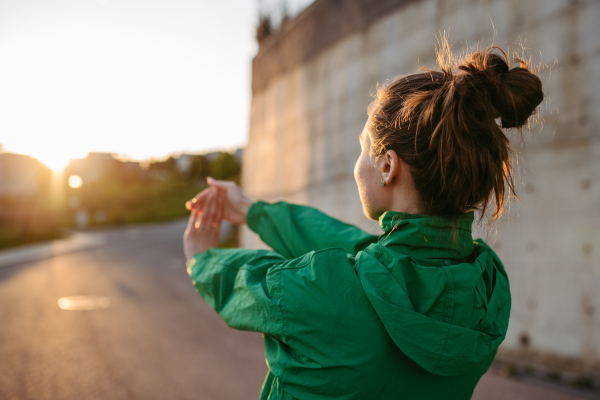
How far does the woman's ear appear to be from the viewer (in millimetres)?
964

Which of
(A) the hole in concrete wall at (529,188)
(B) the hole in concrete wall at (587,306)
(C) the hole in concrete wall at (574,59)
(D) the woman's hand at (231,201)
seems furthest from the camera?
(A) the hole in concrete wall at (529,188)

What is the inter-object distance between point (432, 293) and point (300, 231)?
0.58 meters

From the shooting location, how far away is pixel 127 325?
5457 mm

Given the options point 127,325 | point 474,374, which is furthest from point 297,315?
point 127,325

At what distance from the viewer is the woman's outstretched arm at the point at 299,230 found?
1.32 m

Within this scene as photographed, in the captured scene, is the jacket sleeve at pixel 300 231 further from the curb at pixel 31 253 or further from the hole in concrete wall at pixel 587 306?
the curb at pixel 31 253

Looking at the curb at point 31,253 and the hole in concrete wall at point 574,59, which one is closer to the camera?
the hole in concrete wall at point 574,59

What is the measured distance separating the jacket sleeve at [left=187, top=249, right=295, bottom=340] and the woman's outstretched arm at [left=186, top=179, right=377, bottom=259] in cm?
27

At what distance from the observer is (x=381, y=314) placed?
84 centimetres

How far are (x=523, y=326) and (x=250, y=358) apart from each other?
2798 millimetres

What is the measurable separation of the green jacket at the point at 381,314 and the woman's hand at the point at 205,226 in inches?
15.0

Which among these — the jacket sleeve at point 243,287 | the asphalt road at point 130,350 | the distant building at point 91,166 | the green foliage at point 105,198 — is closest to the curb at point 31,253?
the green foliage at point 105,198

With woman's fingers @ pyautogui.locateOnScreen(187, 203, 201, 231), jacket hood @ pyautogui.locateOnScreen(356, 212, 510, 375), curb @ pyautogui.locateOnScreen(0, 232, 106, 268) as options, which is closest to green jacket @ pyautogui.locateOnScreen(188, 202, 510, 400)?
jacket hood @ pyautogui.locateOnScreen(356, 212, 510, 375)

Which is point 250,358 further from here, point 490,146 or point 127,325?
point 490,146
